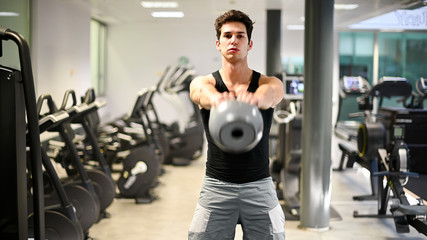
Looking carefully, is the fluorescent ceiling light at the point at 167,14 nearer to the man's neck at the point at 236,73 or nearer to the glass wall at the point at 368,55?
the glass wall at the point at 368,55

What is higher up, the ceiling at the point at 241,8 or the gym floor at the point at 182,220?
the ceiling at the point at 241,8

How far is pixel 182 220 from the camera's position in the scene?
5.31 metres

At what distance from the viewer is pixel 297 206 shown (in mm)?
5430

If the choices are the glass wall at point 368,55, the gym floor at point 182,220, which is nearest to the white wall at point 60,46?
the gym floor at point 182,220

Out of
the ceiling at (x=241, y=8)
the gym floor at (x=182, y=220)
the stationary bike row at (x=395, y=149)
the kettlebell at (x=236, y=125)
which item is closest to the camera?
the kettlebell at (x=236, y=125)

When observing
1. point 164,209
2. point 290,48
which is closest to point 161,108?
point 290,48

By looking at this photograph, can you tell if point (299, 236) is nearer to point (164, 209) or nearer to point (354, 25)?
A: point (164, 209)

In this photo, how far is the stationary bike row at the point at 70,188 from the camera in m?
3.68

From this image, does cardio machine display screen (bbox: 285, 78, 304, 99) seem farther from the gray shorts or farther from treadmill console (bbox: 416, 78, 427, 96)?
the gray shorts

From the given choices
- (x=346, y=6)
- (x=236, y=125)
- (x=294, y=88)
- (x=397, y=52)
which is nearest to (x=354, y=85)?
(x=346, y=6)

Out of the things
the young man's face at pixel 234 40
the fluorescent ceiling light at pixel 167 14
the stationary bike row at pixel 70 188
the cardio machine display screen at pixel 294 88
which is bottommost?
the stationary bike row at pixel 70 188

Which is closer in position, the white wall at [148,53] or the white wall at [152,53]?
the white wall at [152,53]

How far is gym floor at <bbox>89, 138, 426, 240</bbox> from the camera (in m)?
4.76

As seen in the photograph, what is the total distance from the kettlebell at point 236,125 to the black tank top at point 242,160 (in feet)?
1.13
